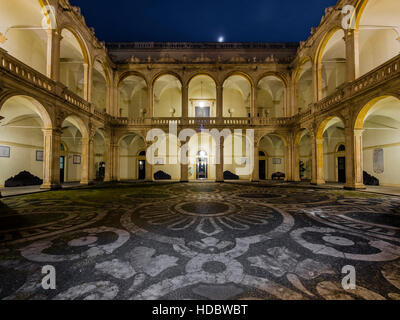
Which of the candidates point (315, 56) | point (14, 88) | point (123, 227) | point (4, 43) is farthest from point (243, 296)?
point (4, 43)

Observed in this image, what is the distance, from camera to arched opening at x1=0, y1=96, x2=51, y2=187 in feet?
37.7

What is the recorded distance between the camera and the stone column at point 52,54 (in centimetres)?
1014

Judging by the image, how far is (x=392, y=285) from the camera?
1938 mm

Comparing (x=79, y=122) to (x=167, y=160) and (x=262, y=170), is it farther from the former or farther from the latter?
(x=262, y=170)

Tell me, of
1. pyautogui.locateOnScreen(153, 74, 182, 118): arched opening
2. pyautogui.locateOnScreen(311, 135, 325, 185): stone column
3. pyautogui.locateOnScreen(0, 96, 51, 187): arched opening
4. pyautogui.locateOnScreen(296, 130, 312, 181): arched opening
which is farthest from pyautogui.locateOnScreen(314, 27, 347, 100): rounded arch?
pyautogui.locateOnScreen(0, 96, 51, 187): arched opening

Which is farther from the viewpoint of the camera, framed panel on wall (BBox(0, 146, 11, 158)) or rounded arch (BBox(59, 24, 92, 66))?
framed panel on wall (BBox(0, 146, 11, 158))

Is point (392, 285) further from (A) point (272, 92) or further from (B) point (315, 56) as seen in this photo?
(A) point (272, 92)

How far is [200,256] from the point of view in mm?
2557

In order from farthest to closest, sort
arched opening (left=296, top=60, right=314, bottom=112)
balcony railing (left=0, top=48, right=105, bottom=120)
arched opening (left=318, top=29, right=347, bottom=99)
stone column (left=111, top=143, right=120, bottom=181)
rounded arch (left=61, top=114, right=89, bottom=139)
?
arched opening (left=296, top=60, right=314, bottom=112)
stone column (left=111, top=143, right=120, bottom=181)
arched opening (left=318, top=29, right=347, bottom=99)
rounded arch (left=61, top=114, right=89, bottom=139)
balcony railing (left=0, top=48, right=105, bottom=120)

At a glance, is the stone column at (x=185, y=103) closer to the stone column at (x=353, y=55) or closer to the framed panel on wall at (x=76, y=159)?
the framed panel on wall at (x=76, y=159)

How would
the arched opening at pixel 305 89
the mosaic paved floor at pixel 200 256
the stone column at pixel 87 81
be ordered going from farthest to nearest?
the arched opening at pixel 305 89 < the stone column at pixel 87 81 < the mosaic paved floor at pixel 200 256

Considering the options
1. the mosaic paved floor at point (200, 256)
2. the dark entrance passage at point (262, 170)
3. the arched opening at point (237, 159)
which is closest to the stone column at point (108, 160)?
the arched opening at point (237, 159)

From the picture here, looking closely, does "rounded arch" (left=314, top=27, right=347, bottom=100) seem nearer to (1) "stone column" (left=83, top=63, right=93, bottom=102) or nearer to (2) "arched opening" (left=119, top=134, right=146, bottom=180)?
(1) "stone column" (left=83, top=63, right=93, bottom=102)

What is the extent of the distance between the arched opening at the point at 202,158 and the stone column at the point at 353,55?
41.1 feet
